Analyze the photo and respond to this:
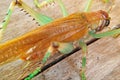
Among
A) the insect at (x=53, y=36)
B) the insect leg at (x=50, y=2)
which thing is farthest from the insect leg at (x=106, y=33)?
the insect leg at (x=50, y=2)

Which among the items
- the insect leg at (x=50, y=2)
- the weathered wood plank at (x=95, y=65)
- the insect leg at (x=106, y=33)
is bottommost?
the weathered wood plank at (x=95, y=65)

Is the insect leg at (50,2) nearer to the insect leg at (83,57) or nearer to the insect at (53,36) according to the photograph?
the insect at (53,36)

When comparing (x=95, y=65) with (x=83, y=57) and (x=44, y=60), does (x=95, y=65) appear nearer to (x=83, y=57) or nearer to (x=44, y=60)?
(x=83, y=57)

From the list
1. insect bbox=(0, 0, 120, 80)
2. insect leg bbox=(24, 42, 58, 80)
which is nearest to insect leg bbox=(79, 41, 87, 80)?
insect bbox=(0, 0, 120, 80)

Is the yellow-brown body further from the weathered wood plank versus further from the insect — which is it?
the weathered wood plank

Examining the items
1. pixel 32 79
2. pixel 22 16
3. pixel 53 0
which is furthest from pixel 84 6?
pixel 32 79

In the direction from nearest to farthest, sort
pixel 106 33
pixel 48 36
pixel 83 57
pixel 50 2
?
pixel 48 36 → pixel 83 57 → pixel 106 33 → pixel 50 2

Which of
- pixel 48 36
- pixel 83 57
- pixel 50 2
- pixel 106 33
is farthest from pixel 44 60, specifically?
pixel 50 2
